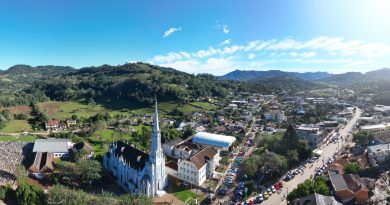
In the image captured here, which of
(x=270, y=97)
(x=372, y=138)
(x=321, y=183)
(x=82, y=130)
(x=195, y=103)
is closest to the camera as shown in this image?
(x=321, y=183)

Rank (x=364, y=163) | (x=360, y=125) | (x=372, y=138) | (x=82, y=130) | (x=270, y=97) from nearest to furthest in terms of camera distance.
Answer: (x=364, y=163) < (x=372, y=138) < (x=82, y=130) < (x=360, y=125) < (x=270, y=97)

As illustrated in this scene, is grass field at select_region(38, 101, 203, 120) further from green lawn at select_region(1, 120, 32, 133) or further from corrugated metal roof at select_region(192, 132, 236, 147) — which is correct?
corrugated metal roof at select_region(192, 132, 236, 147)

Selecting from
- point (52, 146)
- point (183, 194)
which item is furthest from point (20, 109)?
point (183, 194)

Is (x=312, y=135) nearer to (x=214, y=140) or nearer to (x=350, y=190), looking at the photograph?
(x=214, y=140)

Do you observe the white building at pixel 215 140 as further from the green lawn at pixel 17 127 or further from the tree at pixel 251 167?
the green lawn at pixel 17 127

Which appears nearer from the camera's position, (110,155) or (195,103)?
(110,155)

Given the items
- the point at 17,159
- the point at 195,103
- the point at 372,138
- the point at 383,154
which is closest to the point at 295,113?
the point at 195,103

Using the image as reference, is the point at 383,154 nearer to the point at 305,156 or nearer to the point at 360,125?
the point at 305,156

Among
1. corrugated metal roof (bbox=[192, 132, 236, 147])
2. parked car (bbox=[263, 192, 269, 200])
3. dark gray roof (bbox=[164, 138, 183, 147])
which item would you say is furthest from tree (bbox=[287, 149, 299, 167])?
dark gray roof (bbox=[164, 138, 183, 147])
